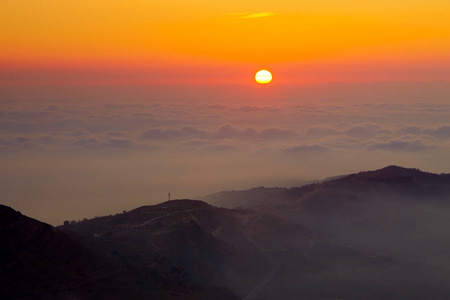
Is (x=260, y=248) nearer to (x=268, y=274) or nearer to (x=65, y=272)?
(x=268, y=274)

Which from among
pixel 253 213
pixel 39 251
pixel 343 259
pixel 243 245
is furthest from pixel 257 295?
pixel 253 213

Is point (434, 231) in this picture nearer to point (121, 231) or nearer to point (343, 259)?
point (343, 259)

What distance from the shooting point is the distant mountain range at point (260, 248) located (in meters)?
56.0

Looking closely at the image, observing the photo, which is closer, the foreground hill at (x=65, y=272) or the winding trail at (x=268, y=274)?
the foreground hill at (x=65, y=272)

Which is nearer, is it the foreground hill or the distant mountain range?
the foreground hill

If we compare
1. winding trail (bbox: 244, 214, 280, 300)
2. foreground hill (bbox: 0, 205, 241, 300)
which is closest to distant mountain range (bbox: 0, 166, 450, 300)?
foreground hill (bbox: 0, 205, 241, 300)

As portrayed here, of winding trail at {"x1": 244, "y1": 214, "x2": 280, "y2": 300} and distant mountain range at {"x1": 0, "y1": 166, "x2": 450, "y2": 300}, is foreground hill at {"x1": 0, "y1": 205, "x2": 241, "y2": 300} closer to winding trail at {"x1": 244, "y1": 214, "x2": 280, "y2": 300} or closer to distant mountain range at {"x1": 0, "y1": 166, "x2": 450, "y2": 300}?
distant mountain range at {"x1": 0, "y1": 166, "x2": 450, "y2": 300}

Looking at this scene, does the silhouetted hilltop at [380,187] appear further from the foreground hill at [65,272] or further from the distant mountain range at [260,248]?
the foreground hill at [65,272]

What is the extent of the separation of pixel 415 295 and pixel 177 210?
133 feet

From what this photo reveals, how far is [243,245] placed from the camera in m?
87.4

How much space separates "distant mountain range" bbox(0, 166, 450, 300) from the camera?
184 feet

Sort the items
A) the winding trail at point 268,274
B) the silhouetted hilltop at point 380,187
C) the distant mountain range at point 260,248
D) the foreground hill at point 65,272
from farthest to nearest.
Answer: the silhouetted hilltop at point 380,187, the winding trail at point 268,274, the distant mountain range at point 260,248, the foreground hill at point 65,272

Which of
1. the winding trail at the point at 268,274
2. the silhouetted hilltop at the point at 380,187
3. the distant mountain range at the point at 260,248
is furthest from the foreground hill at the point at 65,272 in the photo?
the silhouetted hilltop at the point at 380,187

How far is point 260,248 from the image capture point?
289ft
